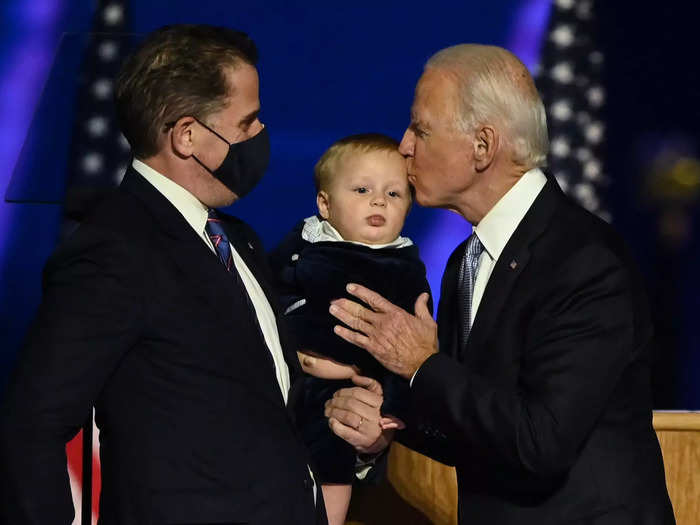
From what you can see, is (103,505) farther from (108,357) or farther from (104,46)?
(104,46)

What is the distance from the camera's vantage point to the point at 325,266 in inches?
107

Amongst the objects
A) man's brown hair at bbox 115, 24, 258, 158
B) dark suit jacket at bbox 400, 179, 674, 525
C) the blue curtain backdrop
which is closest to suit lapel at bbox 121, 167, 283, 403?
man's brown hair at bbox 115, 24, 258, 158

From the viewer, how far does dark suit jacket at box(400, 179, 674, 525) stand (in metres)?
1.86

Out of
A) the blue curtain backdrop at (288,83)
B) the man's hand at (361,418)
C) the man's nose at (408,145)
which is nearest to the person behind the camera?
the man's nose at (408,145)

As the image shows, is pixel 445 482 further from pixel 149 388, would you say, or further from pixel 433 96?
pixel 149 388

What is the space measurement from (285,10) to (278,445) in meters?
2.32

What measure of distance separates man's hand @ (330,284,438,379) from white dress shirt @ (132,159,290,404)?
137mm

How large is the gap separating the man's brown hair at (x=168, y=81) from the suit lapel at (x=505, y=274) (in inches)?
25.3

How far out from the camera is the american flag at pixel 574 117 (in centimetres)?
399

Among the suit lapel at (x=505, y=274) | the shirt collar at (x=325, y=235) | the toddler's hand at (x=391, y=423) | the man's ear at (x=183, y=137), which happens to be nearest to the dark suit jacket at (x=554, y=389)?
the suit lapel at (x=505, y=274)

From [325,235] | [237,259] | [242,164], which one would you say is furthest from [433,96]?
[325,235]

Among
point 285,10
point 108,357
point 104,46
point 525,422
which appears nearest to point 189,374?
point 108,357

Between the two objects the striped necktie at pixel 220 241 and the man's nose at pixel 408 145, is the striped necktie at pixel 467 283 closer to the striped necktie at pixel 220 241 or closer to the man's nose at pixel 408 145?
the man's nose at pixel 408 145

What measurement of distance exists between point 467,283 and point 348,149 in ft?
2.64
